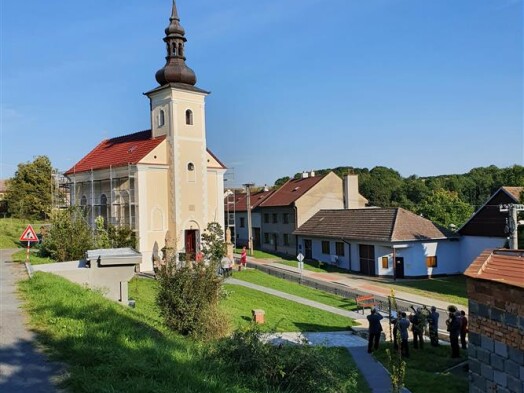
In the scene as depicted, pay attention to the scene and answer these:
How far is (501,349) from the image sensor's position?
887 centimetres

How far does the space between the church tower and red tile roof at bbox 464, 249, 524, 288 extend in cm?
2317

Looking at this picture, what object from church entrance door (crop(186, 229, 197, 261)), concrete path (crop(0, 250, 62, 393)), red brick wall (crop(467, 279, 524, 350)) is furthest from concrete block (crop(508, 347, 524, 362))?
church entrance door (crop(186, 229, 197, 261))

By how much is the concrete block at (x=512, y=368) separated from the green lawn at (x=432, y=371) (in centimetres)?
222

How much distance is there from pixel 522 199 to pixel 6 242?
99.1 feet

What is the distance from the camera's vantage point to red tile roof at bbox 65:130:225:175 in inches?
1249

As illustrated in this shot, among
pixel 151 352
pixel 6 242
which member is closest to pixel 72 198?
pixel 6 242

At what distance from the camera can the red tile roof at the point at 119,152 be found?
31.7 m

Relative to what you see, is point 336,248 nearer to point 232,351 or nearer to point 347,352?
point 347,352

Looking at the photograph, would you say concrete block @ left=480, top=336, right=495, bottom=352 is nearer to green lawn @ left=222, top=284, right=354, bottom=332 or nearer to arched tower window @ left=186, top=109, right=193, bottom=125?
green lawn @ left=222, top=284, right=354, bottom=332

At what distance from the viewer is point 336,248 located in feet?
121

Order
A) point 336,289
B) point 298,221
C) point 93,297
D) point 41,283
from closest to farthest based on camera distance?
point 93,297, point 41,283, point 336,289, point 298,221

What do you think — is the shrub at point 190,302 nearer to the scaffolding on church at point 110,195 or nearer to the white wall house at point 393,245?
the scaffolding on church at point 110,195

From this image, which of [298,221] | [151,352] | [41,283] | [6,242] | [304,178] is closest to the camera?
[151,352]

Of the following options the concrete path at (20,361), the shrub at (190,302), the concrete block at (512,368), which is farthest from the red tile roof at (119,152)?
the concrete block at (512,368)
